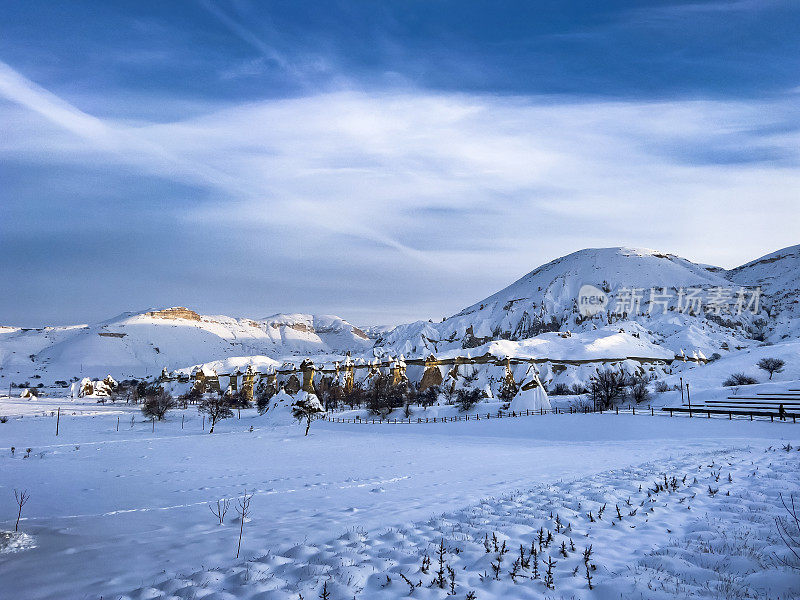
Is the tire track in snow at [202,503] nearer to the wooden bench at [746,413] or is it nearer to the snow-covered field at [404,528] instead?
the snow-covered field at [404,528]

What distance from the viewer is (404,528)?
8.24 meters

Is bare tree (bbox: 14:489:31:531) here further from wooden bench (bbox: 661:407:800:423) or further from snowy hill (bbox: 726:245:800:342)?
snowy hill (bbox: 726:245:800:342)

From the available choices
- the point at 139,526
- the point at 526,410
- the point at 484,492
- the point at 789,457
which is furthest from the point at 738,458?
the point at 526,410

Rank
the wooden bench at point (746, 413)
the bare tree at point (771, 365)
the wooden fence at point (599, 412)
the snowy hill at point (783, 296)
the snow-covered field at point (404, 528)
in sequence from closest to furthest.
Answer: the snow-covered field at point (404, 528) < the wooden bench at point (746, 413) < the wooden fence at point (599, 412) < the bare tree at point (771, 365) < the snowy hill at point (783, 296)

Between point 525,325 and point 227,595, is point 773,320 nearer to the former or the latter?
point 525,325

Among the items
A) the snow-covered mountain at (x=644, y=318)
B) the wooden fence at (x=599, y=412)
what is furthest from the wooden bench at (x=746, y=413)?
the snow-covered mountain at (x=644, y=318)

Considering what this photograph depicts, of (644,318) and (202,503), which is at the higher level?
(644,318)

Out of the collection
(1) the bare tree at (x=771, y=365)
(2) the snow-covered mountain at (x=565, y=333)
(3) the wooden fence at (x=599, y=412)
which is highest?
(2) the snow-covered mountain at (x=565, y=333)

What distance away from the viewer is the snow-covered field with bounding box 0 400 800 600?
5.58m

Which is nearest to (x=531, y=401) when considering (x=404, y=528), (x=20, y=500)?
(x=404, y=528)

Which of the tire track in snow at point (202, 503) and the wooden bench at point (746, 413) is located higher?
the wooden bench at point (746, 413)

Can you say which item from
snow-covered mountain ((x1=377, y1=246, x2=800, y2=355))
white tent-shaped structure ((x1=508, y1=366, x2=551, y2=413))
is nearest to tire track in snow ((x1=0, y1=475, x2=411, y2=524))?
white tent-shaped structure ((x1=508, y1=366, x2=551, y2=413))

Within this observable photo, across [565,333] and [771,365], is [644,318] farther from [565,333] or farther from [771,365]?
[771,365]

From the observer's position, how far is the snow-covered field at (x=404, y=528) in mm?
5578
